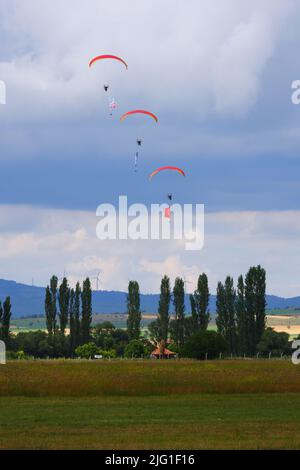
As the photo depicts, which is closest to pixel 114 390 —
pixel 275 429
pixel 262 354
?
pixel 275 429

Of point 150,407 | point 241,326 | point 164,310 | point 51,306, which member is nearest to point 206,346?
point 241,326

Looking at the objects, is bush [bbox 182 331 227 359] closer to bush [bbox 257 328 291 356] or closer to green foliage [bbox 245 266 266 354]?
green foliage [bbox 245 266 266 354]

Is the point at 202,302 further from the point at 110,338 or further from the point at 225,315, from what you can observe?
the point at 110,338

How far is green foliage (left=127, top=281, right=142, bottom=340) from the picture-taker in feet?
458

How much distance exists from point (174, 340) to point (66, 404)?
84657 millimetres

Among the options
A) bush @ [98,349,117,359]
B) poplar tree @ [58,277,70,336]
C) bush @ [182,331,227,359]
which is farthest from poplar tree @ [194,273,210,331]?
bush @ [182,331,227,359]

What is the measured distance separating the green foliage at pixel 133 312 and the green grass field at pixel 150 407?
54.6m

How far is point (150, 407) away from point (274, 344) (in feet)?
275

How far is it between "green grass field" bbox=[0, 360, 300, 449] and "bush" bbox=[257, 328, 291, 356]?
40648mm

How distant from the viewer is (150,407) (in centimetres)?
4738

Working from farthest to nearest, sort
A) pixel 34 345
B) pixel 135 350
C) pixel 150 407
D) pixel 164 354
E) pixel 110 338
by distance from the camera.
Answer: pixel 110 338
pixel 34 345
pixel 164 354
pixel 135 350
pixel 150 407

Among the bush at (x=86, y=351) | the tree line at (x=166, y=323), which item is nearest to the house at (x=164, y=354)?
the tree line at (x=166, y=323)

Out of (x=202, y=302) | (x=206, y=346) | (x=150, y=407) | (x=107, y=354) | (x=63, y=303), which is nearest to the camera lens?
(x=150, y=407)
